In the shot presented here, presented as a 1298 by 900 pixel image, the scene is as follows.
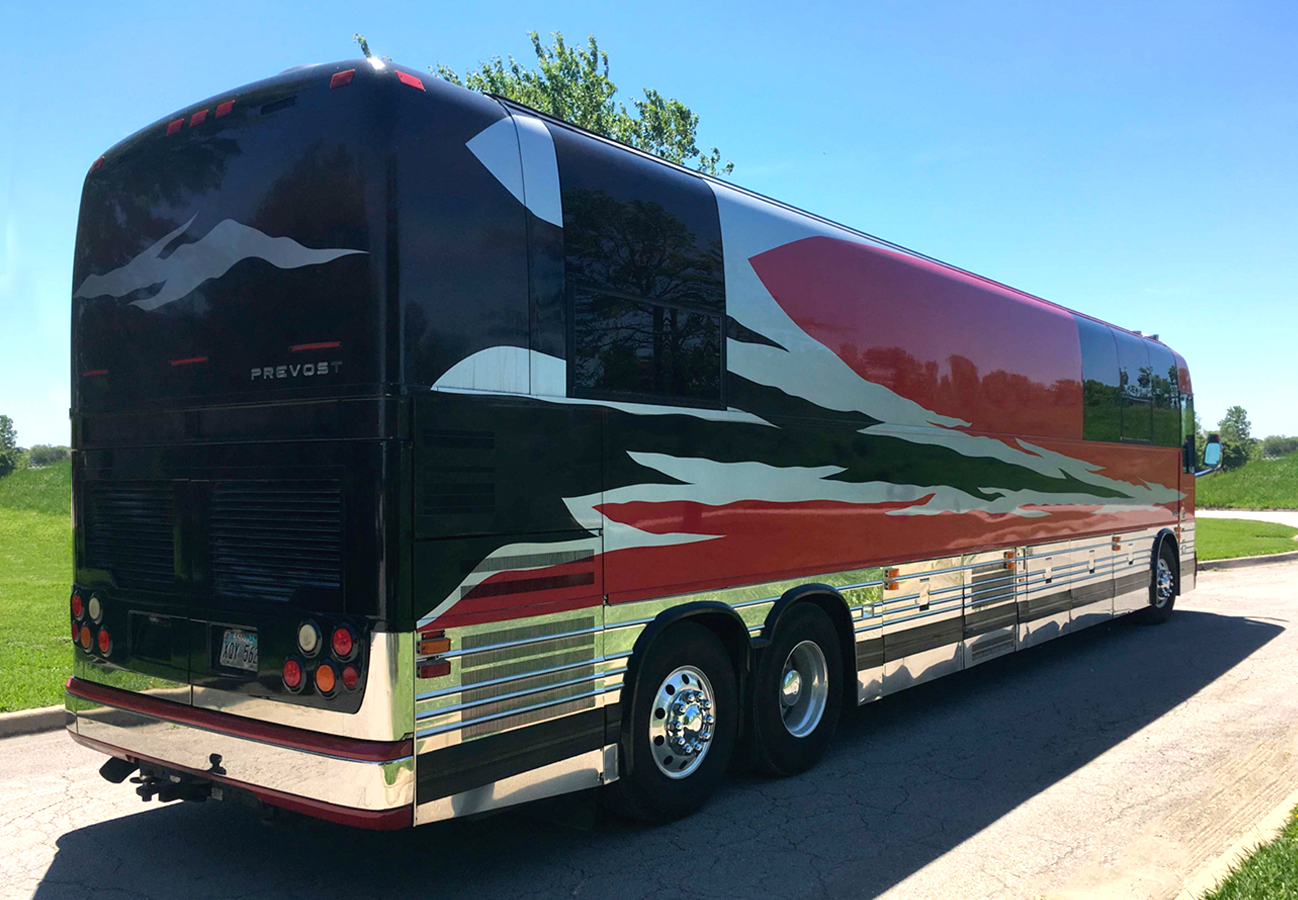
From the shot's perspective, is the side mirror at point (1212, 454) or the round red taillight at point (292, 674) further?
the side mirror at point (1212, 454)

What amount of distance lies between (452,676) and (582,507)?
1.07 meters

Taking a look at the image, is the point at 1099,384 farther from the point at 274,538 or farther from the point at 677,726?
the point at 274,538

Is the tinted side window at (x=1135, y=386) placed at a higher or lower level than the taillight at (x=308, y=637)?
higher

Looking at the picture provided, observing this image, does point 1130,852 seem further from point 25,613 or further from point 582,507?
point 25,613

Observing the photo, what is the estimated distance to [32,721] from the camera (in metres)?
7.36

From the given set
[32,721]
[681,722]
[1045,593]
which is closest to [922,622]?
[1045,593]

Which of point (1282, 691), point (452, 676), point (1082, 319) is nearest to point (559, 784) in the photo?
point (452, 676)

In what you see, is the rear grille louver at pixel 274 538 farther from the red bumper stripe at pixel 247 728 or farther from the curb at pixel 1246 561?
the curb at pixel 1246 561

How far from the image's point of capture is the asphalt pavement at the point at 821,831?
4.71m

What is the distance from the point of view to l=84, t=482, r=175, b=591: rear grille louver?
4.94 metres

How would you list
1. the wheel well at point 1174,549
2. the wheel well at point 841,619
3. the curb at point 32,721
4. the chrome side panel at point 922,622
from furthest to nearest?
the wheel well at point 1174,549 → the chrome side panel at point 922,622 → the curb at point 32,721 → the wheel well at point 841,619

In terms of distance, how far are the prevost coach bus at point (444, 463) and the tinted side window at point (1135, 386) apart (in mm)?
6605

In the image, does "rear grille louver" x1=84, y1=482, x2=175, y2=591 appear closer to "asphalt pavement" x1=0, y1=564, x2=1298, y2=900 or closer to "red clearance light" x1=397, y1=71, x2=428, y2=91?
"asphalt pavement" x1=0, y1=564, x2=1298, y2=900

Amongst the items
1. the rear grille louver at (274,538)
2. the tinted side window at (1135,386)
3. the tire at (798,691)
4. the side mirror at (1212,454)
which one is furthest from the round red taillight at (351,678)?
the side mirror at (1212,454)
